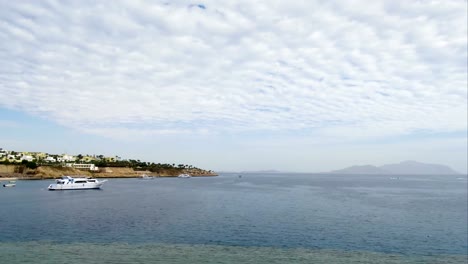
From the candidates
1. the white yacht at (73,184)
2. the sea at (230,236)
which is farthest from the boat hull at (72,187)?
the sea at (230,236)

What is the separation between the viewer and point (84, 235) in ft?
165

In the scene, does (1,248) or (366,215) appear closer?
→ (1,248)

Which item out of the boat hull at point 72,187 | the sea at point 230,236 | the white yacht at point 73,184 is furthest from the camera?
the white yacht at point 73,184

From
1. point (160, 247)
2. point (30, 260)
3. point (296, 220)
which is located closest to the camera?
point (30, 260)

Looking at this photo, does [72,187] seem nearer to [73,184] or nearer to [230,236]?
[73,184]

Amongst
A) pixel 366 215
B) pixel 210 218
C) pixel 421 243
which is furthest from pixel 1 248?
pixel 366 215

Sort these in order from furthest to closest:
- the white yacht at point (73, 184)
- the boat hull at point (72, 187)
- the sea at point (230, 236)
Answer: the white yacht at point (73, 184), the boat hull at point (72, 187), the sea at point (230, 236)

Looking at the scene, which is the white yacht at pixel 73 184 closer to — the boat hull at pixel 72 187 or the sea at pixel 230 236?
the boat hull at pixel 72 187

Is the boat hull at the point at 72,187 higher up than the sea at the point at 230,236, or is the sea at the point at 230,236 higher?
the boat hull at the point at 72,187

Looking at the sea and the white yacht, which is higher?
the white yacht

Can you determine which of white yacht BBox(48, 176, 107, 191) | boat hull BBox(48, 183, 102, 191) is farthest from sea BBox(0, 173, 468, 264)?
white yacht BBox(48, 176, 107, 191)

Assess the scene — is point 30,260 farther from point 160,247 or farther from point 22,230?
point 22,230

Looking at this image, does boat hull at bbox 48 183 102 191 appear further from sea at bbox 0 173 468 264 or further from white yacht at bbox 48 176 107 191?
sea at bbox 0 173 468 264

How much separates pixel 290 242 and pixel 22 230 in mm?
36885
